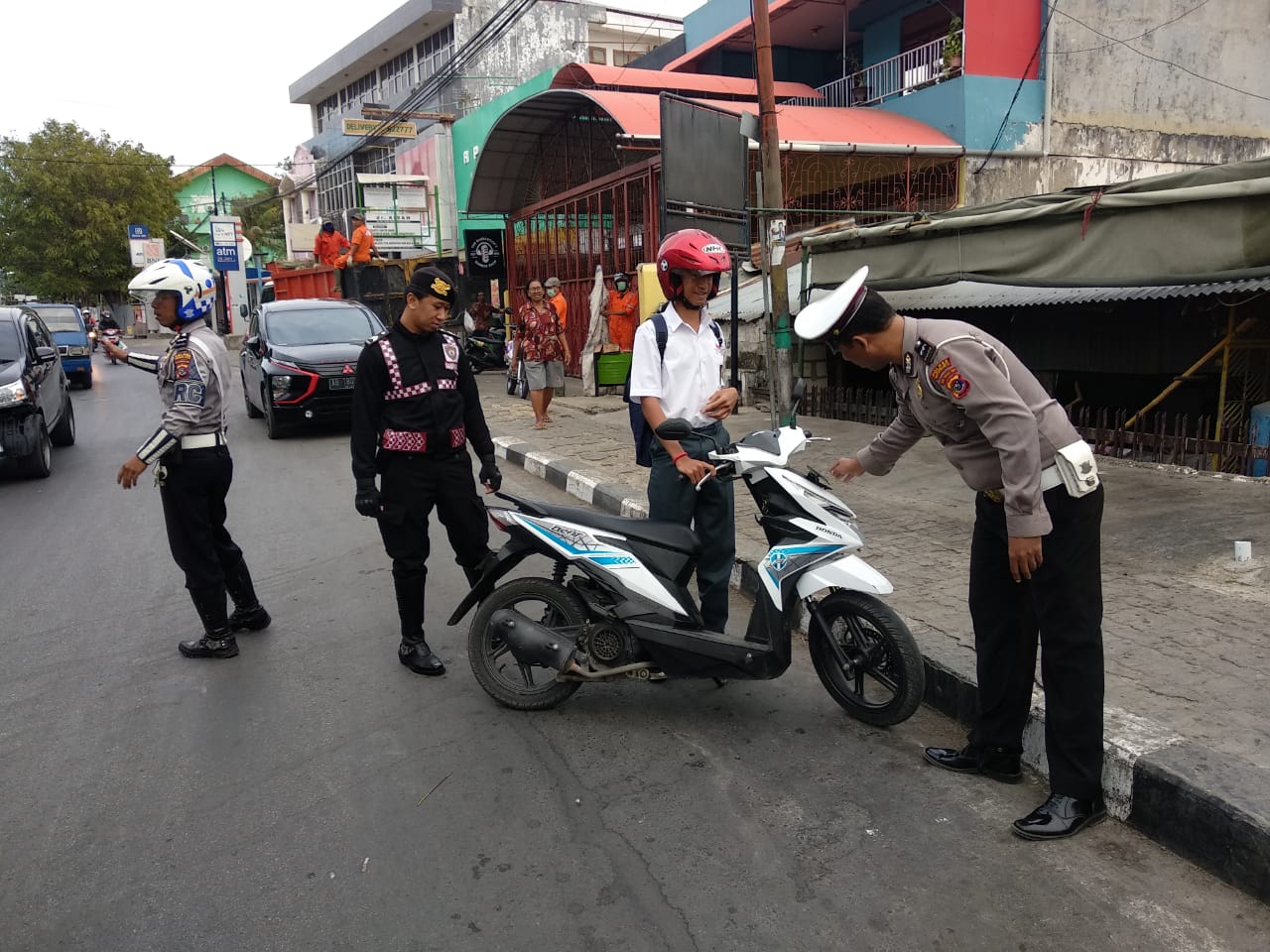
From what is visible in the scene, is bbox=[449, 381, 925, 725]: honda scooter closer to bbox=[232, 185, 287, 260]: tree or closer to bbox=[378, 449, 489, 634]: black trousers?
bbox=[378, 449, 489, 634]: black trousers

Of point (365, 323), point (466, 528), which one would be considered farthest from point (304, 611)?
point (365, 323)

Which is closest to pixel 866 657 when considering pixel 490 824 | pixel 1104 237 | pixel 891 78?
pixel 490 824

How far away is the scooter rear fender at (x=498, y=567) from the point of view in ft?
12.7

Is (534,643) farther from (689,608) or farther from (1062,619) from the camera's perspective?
(1062,619)

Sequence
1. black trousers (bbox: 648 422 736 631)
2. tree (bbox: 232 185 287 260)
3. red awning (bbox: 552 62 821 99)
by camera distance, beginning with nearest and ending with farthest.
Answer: black trousers (bbox: 648 422 736 631) < red awning (bbox: 552 62 821 99) < tree (bbox: 232 185 287 260)

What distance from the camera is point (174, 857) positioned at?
279 centimetres

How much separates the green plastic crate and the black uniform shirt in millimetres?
10090

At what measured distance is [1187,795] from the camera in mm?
2713

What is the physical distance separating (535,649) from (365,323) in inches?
380

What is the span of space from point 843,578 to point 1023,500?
90cm

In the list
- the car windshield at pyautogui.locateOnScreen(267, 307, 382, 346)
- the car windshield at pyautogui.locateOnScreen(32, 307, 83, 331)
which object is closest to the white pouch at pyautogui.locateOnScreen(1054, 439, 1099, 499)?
the car windshield at pyautogui.locateOnScreen(267, 307, 382, 346)

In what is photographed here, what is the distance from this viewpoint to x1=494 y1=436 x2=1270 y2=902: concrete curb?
2539mm

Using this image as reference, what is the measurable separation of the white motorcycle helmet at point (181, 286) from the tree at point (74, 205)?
43.7 meters

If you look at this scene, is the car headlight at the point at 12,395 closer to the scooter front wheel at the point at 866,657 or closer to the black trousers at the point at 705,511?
the black trousers at the point at 705,511
